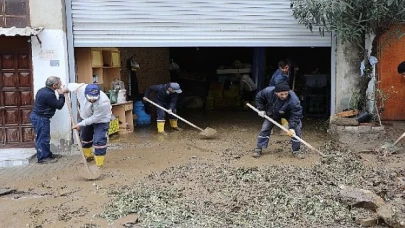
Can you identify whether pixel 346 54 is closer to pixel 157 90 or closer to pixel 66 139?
pixel 157 90

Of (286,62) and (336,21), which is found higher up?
(336,21)

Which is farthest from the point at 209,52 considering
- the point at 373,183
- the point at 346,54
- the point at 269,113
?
the point at 373,183

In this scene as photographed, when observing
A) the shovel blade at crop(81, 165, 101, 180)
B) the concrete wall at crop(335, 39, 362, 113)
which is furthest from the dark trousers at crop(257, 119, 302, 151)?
the shovel blade at crop(81, 165, 101, 180)

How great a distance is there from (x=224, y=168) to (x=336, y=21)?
358 centimetres

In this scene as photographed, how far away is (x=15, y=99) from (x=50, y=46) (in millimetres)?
1281

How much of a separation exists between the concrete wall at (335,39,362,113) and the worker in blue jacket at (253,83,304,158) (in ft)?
6.98

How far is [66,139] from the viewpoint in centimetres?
879

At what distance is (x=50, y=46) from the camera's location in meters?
8.54

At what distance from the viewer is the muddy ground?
4.78 m

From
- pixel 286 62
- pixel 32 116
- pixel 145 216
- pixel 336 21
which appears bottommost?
pixel 145 216

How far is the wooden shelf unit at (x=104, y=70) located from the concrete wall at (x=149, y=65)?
4.77 feet

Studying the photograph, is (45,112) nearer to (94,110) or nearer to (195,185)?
(94,110)

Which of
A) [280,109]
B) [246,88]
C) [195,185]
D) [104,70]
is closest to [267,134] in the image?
[280,109]

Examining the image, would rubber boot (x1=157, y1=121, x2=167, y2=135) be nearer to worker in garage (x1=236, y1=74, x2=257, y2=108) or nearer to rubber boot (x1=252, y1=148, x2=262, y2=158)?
rubber boot (x1=252, y1=148, x2=262, y2=158)
